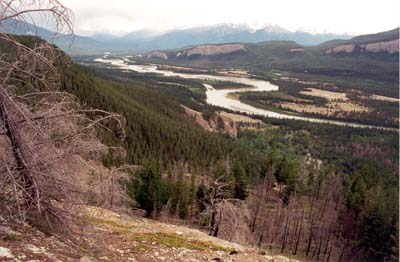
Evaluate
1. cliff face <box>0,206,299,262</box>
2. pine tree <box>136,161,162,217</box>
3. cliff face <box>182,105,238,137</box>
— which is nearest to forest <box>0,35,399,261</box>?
pine tree <box>136,161,162,217</box>

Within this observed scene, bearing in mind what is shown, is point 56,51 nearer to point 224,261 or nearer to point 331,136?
point 224,261

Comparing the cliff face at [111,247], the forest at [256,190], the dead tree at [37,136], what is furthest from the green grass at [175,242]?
the dead tree at [37,136]

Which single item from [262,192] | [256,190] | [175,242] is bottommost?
[256,190]

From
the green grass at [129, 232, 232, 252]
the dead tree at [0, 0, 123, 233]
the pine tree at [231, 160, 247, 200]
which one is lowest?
the pine tree at [231, 160, 247, 200]

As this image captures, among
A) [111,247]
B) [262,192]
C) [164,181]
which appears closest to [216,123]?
[262,192]

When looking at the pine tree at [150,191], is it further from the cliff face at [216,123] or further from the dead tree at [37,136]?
the cliff face at [216,123]

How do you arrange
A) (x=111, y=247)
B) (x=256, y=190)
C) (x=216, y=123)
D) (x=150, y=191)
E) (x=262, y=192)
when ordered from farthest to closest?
(x=216, y=123)
(x=256, y=190)
(x=262, y=192)
(x=150, y=191)
(x=111, y=247)

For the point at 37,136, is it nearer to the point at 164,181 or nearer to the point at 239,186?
the point at 164,181

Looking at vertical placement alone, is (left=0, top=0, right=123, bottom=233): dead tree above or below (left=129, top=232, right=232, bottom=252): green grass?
above

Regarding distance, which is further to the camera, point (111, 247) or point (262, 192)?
point (262, 192)

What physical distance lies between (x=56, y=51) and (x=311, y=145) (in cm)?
8002

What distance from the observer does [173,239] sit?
1109cm

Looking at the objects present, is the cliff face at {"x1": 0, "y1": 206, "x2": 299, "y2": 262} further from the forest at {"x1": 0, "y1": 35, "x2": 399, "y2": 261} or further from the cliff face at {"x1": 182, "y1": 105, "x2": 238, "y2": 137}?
the cliff face at {"x1": 182, "y1": 105, "x2": 238, "y2": 137}

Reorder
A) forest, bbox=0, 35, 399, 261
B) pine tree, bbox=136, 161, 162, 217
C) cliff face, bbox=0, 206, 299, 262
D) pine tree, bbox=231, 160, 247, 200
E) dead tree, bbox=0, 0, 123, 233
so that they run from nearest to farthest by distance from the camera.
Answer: dead tree, bbox=0, 0, 123, 233
cliff face, bbox=0, 206, 299, 262
forest, bbox=0, 35, 399, 261
pine tree, bbox=136, 161, 162, 217
pine tree, bbox=231, 160, 247, 200
